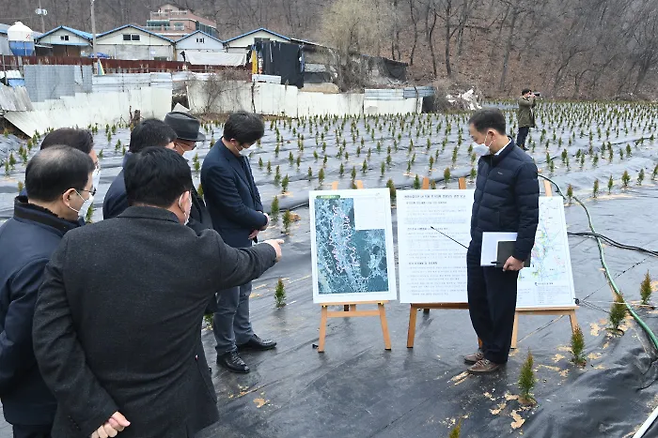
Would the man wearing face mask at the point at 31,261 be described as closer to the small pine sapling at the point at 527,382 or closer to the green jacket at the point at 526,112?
the small pine sapling at the point at 527,382

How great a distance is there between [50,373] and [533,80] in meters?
45.4

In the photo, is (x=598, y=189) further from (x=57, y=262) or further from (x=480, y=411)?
(x=57, y=262)

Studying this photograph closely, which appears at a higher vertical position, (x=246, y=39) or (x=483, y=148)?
(x=246, y=39)

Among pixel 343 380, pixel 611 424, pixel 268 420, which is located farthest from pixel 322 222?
pixel 611 424

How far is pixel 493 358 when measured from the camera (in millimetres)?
3307

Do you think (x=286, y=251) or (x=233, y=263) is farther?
(x=286, y=251)

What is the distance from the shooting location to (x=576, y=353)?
11.1 ft

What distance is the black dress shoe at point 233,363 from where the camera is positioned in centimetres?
329

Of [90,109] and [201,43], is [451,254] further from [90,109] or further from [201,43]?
[201,43]

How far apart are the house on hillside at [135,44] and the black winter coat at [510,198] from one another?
42.9 meters

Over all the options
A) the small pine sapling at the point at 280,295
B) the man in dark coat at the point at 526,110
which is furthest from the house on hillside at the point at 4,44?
the small pine sapling at the point at 280,295

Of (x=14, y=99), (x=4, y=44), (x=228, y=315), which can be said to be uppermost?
(x=4, y=44)

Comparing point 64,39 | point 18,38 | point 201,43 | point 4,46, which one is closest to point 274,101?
point 18,38

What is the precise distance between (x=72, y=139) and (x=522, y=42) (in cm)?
4954
